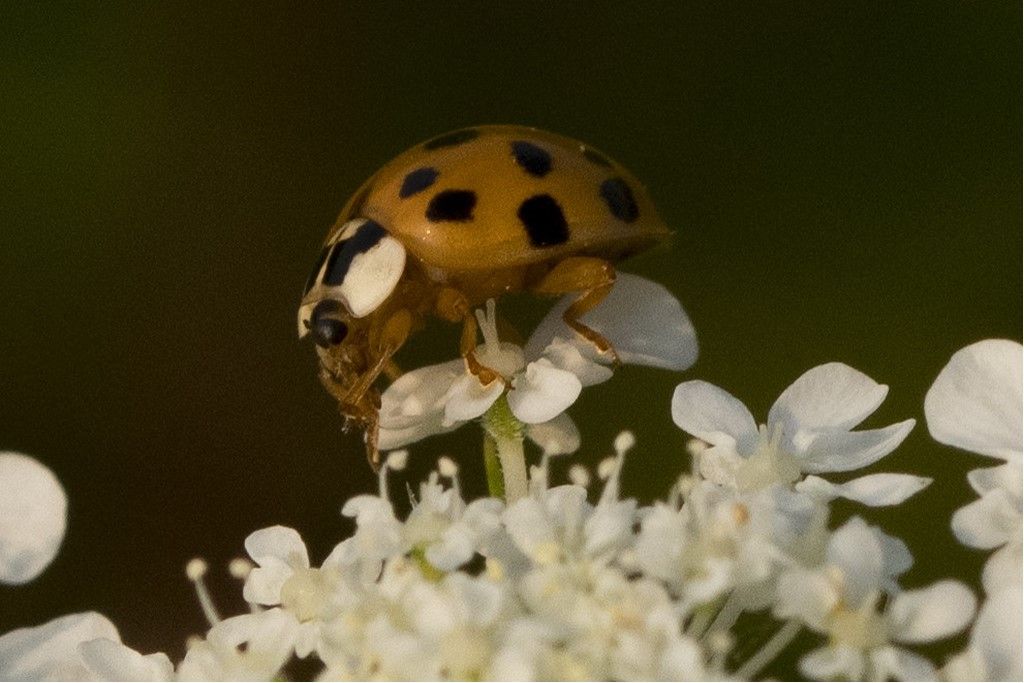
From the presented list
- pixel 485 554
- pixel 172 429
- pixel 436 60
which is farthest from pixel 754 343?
pixel 485 554

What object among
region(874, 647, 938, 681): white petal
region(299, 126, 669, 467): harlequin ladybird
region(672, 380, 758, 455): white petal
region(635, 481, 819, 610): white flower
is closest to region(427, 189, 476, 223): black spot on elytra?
region(299, 126, 669, 467): harlequin ladybird

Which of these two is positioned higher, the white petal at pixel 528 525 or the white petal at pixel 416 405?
the white petal at pixel 528 525

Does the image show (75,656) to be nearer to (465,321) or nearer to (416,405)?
(416,405)

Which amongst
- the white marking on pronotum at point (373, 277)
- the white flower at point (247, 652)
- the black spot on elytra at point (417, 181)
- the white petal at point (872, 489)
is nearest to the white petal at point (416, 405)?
the white marking on pronotum at point (373, 277)

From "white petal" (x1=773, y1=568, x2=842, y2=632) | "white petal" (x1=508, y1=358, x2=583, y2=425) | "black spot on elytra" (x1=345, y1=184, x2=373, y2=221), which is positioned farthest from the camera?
"black spot on elytra" (x1=345, y1=184, x2=373, y2=221)

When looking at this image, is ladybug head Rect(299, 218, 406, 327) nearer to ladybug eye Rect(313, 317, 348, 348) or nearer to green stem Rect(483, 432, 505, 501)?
ladybug eye Rect(313, 317, 348, 348)

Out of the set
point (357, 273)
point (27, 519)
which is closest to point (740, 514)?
point (357, 273)

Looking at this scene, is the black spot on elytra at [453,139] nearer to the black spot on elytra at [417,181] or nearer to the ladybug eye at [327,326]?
the black spot on elytra at [417,181]

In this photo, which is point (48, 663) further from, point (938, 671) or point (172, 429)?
point (172, 429)
